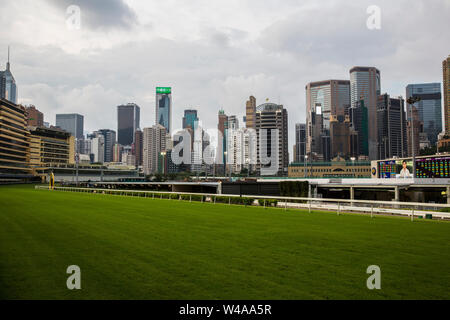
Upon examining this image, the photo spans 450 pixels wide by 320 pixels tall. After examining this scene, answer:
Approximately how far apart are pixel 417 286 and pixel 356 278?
1212 millimetres

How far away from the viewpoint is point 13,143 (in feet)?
516

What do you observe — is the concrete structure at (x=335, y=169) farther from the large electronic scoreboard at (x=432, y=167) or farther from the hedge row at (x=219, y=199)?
the hedge row at (x=219, y=199)

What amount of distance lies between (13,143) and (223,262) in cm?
17611

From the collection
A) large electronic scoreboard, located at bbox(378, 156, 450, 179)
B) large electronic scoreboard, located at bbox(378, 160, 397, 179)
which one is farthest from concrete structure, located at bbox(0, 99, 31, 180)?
large electronic scoreboard, located at bbox(378, 156, 450, 179)

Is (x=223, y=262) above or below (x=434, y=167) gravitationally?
below

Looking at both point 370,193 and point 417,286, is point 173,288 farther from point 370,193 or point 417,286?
point 370,193

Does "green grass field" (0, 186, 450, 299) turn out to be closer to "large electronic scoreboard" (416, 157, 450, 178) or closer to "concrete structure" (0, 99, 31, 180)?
"large electronic scoreboard" (416, 157, 450, 178)

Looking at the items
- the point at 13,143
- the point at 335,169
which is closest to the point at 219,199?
the point at 335,169

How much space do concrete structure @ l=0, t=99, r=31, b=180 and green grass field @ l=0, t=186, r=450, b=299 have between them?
152950 mm

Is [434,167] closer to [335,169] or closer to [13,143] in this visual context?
[335,169]

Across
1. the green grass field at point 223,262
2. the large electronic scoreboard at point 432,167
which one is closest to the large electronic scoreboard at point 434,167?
the large electronic scoreboard at point 432,167

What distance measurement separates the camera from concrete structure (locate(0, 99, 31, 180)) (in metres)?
147

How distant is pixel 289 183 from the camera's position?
159 feet

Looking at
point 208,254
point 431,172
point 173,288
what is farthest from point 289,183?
point 173,288
